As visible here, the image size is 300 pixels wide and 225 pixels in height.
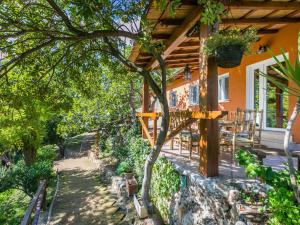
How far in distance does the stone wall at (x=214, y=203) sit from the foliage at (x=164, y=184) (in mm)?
276

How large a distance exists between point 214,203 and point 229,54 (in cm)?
216

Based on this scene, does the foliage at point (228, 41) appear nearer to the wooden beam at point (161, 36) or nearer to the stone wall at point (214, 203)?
the stone wall at point (214, 203)

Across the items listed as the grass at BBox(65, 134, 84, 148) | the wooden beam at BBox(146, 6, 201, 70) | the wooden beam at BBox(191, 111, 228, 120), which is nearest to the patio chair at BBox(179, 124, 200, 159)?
the wooden beam at BBox(191, 111, 228, 120)

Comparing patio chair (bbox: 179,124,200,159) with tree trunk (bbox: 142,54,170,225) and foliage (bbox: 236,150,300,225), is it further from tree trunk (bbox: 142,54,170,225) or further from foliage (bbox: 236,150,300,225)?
foliage (bbox: 236,150,300,225)

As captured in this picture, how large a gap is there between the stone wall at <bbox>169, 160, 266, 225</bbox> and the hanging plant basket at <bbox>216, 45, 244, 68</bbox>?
174 cm

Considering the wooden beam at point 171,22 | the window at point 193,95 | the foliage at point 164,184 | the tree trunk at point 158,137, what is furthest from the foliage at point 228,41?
the window at point 193,95

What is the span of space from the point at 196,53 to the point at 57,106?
4935mm

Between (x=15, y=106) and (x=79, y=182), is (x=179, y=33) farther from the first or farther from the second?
(x=79, y=182)

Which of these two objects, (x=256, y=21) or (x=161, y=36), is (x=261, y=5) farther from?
(x=161, y=36)

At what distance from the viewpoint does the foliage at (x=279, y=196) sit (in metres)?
2.25

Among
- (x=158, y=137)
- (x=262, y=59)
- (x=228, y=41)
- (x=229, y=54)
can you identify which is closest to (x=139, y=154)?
(x=158, y=137)

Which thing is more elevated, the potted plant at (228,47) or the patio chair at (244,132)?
the potted plant at (228,47)

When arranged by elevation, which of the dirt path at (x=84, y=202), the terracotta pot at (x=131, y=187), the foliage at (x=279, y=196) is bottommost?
the dirt path at (x=84, y=202)

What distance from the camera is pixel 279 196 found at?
239cm
